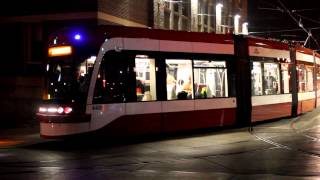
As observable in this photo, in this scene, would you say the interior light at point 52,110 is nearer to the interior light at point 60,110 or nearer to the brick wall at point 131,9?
the interior light at point 60,110

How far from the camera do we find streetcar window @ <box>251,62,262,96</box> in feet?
67.7

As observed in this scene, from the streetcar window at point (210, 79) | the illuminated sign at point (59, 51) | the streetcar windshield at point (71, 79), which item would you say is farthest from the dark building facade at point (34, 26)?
the streetcar windshield at point (71, 79)

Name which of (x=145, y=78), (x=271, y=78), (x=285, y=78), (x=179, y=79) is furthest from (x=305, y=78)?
(x=145, y=78)

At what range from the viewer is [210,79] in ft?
60.8

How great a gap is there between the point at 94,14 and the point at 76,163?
14117mm

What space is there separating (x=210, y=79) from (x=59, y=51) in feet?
17.7

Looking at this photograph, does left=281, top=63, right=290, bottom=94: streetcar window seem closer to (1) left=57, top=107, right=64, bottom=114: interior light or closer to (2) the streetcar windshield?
(2) the streetcar windshield

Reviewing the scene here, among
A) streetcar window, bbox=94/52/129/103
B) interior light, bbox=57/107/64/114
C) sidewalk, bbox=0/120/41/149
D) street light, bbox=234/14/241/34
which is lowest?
sidewalk, bbox=0/120/41/149

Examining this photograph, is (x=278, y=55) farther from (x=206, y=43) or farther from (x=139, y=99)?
(x=139, y=99)

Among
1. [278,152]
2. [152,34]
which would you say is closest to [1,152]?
[152,34]

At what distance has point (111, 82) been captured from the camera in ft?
50.6

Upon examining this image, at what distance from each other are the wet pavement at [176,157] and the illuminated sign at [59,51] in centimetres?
261

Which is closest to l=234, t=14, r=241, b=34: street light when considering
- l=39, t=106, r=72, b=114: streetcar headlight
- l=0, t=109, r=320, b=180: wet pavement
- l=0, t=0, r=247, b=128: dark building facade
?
l=0, t=0, r=247, b=128: dark building facade

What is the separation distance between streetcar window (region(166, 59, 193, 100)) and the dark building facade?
9.07 m
